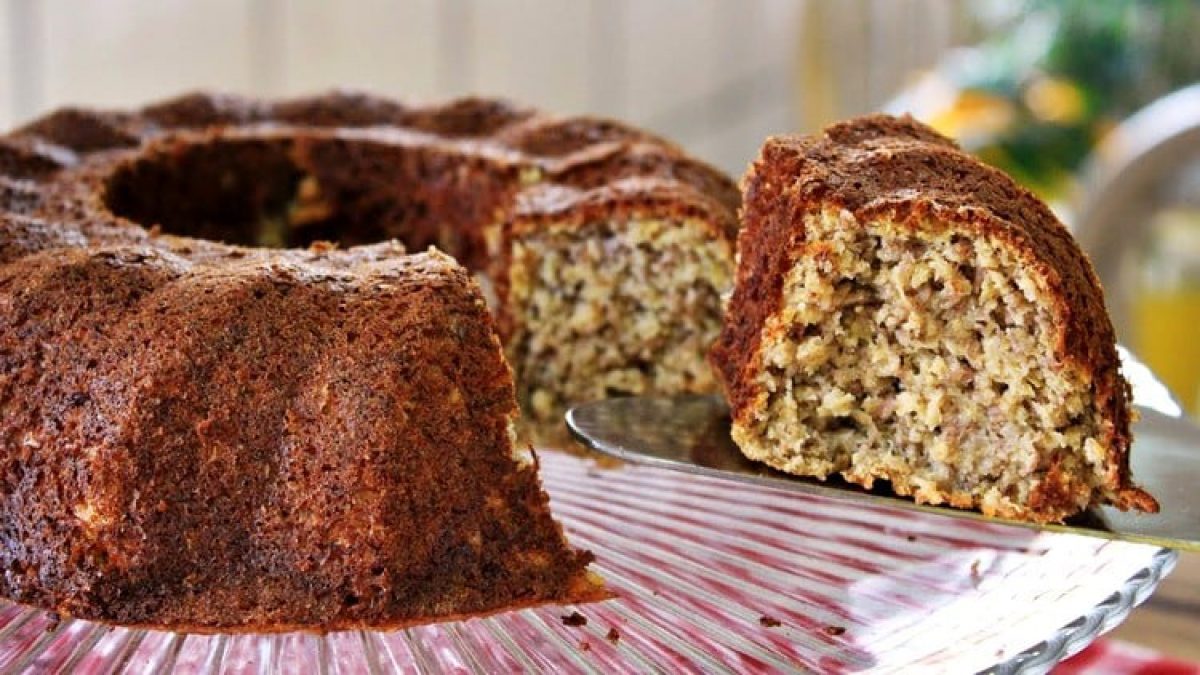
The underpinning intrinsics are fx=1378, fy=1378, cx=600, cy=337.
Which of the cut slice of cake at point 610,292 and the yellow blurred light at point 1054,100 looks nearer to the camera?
the cut slice of cake at point 610,292

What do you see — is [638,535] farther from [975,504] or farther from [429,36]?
[429,36]

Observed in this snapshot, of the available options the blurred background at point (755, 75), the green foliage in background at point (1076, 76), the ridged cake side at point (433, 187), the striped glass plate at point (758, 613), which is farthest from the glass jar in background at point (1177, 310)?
the striped glass plate at point (758, 613)

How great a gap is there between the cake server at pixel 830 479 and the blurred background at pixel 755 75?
31 centimetres

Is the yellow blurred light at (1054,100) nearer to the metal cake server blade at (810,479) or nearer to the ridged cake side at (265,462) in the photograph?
the metal cake server blade at (810,479)

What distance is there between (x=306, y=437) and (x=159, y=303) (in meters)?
0.28

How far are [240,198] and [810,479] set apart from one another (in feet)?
5.24

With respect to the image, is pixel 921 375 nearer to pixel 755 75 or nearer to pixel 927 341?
pixel 927 341

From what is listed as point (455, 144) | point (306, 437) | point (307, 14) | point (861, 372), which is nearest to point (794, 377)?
point (861, 372)

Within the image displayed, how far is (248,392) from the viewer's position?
1713mm

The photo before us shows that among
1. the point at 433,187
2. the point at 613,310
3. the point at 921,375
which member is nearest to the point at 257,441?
the point at 921,375

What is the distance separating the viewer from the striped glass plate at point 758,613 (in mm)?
1531

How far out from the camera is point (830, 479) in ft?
6.28

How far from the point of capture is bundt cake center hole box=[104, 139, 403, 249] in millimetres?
2795

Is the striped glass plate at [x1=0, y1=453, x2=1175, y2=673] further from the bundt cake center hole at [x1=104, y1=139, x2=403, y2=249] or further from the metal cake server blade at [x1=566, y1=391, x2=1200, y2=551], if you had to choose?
the bundt cake center hole at [x1=104, y1=139, x2=403, y2=249]
